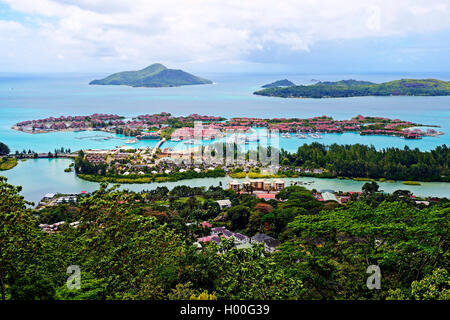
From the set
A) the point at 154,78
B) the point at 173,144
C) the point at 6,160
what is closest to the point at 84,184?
the point at 6,160

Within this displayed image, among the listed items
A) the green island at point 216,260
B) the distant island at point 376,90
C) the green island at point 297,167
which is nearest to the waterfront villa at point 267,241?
the green island at point 216,260

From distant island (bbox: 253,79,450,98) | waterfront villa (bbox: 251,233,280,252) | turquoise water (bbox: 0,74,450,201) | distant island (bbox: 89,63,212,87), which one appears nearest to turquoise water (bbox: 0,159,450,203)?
turquoise water (bbox: 0,74,450,201)

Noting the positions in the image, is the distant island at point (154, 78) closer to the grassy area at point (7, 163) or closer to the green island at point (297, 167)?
the grassy area at point (7, 163)

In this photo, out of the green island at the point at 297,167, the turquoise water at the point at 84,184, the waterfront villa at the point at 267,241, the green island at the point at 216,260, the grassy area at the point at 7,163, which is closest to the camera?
the green island at the point at 216,260

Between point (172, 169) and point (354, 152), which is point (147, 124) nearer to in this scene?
point (172, 169)

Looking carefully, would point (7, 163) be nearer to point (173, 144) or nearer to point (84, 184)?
point (84, 184)

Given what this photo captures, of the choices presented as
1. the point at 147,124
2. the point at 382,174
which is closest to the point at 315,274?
the point at 382,174
